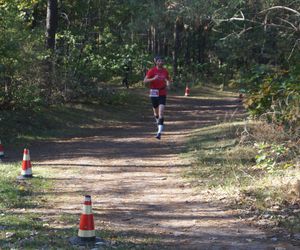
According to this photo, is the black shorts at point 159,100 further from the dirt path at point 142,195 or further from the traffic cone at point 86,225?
the traffic cone at point 86,225

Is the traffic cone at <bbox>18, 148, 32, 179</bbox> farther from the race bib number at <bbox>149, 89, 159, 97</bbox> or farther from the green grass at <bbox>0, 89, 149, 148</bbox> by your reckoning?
the green grass at <bbox>0, 89, 149, 148</bbox>

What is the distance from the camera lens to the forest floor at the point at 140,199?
6.32 metres

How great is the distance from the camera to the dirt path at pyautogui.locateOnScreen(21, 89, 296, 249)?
6.43 meters

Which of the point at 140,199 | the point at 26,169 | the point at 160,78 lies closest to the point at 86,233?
the point at 140,199

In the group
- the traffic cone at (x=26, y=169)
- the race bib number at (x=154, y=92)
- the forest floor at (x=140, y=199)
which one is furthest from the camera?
the race bib number at (x=154, y=92)

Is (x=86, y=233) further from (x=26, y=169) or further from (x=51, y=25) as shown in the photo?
(x=51, y=25)

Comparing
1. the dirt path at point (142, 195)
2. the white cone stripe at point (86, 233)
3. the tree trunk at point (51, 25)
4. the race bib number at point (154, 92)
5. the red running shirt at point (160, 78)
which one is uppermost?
the tree trunk at point (51, 25)

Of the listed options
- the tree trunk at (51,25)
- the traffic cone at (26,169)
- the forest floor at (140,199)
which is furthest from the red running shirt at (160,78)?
the tree trunk at (51,25)

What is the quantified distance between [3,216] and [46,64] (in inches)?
547

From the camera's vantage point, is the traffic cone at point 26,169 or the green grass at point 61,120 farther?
the green grass at point 61,120

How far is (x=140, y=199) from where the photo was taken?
8.21m

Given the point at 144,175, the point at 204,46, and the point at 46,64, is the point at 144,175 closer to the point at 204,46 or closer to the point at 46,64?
the point at 46,64

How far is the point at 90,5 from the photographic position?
28.1 metres

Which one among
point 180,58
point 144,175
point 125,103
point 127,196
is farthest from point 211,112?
point 180,58
